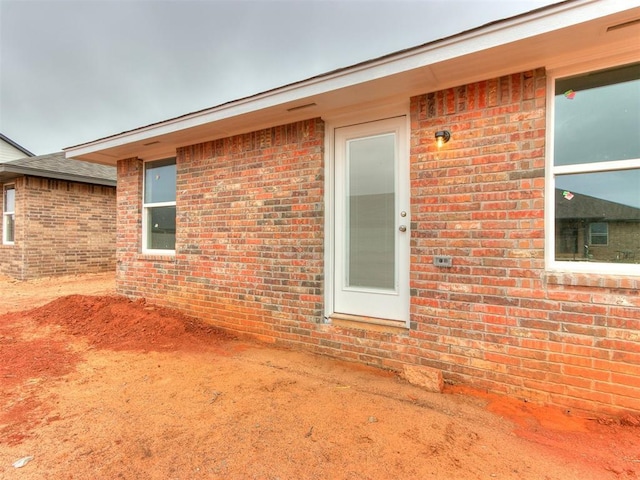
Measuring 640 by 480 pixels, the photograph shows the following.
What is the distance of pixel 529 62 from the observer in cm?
258

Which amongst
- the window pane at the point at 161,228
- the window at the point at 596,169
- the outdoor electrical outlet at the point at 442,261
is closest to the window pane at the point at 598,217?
the window at the point at 596,169

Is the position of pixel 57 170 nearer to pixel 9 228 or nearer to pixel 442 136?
pixel 9 228

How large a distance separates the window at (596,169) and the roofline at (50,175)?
38.6 ft

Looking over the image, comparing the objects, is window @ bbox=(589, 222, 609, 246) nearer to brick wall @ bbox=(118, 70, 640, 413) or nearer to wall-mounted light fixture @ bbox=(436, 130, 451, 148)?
brick wall @ bbox=(118, 70, 640, 413)

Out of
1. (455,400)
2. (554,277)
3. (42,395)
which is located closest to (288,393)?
(455,400)

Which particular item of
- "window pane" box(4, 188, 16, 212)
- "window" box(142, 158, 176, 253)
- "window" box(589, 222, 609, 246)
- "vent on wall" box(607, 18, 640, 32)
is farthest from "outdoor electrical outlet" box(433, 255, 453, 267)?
"window pane" box(4, 188, 16, 212)

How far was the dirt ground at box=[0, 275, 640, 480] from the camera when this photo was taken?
6.12ft

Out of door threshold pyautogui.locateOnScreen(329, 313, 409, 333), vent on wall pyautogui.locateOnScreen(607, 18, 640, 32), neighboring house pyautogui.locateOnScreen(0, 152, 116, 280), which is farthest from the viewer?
neighboring house pyautogui.locateOnScreen(0, 152, 116, 280)

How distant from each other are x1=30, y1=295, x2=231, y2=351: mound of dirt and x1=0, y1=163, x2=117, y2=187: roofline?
5.65 metres

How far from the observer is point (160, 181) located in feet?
18.6

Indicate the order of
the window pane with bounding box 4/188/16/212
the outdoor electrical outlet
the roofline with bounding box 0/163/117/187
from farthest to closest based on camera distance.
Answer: the window pane with bounding box 4/188/16/212 < the roofline with bounding box 0/163/117/187 < the outdoor electrical outlet

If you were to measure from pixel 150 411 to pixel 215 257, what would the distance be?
2372 mm

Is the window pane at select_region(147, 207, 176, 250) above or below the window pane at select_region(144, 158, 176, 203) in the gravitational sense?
below

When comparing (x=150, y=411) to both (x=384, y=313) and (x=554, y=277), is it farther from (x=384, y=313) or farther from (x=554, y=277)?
(x=554, y=277)
